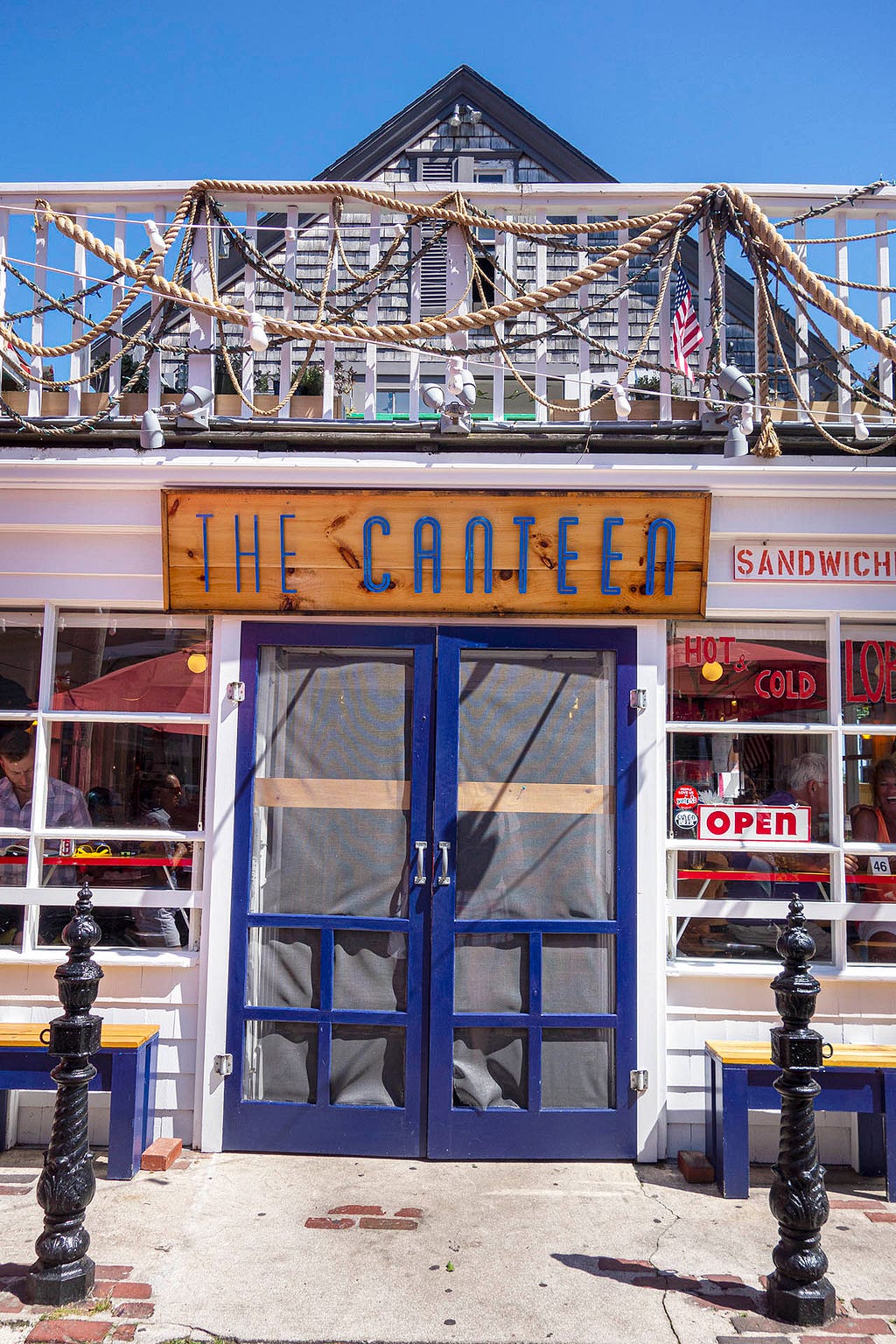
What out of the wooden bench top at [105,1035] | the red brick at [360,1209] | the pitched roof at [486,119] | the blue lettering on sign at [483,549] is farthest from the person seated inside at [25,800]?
the pitched roof at [486,119]

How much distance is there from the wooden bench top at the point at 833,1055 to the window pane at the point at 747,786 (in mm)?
1009

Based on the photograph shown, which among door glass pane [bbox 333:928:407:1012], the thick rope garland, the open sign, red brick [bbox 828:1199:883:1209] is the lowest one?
red brick [bbox 828:1199:883:1209]

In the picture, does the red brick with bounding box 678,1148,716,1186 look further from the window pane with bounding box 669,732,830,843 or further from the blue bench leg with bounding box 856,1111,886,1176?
the window pane with bounding box 669,732,830,843

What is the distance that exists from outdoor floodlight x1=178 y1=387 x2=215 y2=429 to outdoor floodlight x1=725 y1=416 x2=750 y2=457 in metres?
2.64

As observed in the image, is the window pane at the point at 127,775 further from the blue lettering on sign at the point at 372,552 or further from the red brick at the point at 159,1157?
the red brick at the point at 159,1157

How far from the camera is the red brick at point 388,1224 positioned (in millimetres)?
4082

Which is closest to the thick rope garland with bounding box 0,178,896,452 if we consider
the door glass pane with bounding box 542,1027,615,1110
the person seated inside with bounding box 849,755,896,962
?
the person seated inside with bounding box 849,755,896,962

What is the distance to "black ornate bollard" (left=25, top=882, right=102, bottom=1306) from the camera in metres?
3.48

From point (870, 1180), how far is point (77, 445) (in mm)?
5406

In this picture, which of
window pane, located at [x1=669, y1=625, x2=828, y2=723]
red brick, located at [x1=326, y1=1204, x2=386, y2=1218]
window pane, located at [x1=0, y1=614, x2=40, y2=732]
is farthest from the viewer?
window pane, located at [x1=0, y1=614, x2=40, y2=732]

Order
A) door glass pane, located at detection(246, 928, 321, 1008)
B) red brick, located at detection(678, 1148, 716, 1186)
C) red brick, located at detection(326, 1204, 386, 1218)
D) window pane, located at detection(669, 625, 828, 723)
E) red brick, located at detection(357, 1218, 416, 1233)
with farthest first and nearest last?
window pane, located at detection(669, 625, 828, 723) < door glass pane, located at detection(246, 928, 321, 1008) < red brick, located at detection(678, 1148, 716, 1186) < red brick, located at detection(326, 1204, 386, 1218) < red brick, located at detection(357, 1218, 416, 1233)

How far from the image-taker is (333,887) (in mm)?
5023

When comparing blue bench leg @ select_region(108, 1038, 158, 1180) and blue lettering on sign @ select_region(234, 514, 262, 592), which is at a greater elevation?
blue lettering on sign @ select_region(234, 514, 262, 592)

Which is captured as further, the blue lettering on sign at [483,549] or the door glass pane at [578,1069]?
the blue lettering on sign at [483,549]
